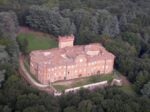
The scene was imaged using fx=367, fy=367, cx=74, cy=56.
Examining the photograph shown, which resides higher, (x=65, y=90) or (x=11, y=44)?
(x=11, y=44)

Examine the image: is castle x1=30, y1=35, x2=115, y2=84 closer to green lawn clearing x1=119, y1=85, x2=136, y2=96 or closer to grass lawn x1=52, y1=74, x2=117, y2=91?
grass lawn x1=52, y1=74, x2=117, y2=91

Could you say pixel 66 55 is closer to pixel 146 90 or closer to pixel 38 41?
pixel 38 41

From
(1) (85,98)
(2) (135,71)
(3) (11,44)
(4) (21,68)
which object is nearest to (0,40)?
(3) (11,44)

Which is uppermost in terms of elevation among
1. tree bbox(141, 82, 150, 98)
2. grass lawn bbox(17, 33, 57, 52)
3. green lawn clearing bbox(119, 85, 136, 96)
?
grass lawn bbox(17, 33, 57, 52)

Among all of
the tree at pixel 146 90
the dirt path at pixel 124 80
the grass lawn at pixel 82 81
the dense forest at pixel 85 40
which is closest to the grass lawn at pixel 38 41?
the dense forest at pixel 85 40

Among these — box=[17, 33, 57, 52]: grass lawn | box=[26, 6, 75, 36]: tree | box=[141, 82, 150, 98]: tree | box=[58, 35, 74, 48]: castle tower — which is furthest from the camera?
box=[26, 6, 75, 36]: tree

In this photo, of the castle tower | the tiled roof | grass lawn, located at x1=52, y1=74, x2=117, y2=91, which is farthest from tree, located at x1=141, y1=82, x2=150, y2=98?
the castle tower

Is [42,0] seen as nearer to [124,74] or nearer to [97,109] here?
[124,74]
